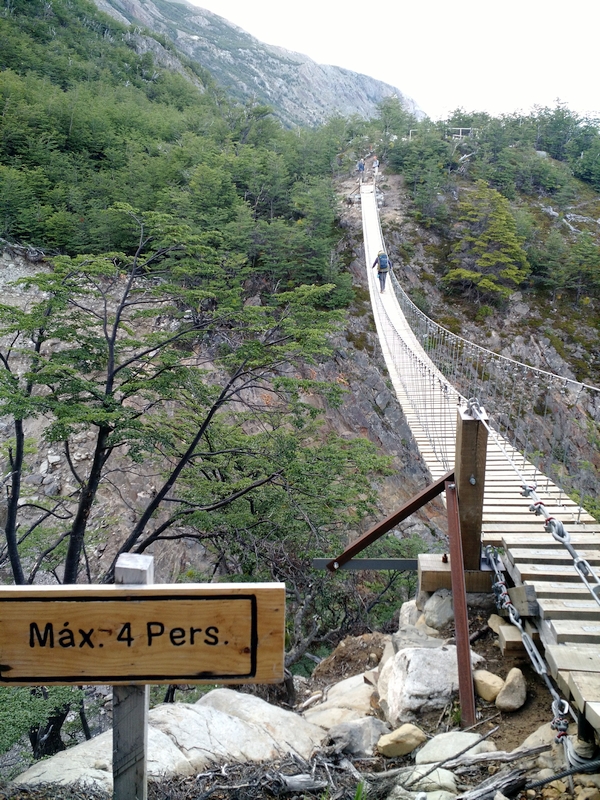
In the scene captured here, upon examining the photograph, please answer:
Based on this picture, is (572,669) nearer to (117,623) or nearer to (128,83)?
(117,623)

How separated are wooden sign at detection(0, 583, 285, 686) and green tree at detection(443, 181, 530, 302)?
48.9 ft

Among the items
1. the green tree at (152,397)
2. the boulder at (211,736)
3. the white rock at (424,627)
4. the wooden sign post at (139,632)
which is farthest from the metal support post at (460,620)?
the green tree at (152,397)

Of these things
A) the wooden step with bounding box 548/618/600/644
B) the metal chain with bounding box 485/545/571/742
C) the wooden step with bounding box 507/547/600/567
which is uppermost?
the wooden step with bounding box 507/547/600/567

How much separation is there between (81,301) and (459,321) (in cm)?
958

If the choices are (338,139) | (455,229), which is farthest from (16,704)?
(338,139)

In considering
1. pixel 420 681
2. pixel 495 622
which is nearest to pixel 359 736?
pixel 420 681

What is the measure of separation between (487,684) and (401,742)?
46 centimetres

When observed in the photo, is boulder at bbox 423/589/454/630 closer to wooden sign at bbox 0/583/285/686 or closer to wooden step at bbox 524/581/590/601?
wooden step at bbox 524/581/590/601

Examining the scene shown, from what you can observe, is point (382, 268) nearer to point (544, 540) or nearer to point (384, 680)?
point (544, 540)

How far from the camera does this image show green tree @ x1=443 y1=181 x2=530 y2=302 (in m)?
15.1

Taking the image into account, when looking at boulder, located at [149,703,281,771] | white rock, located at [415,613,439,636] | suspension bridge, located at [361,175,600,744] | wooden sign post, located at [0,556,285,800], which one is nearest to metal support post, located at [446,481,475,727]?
suspension bridge, located at [361,175,600,744]

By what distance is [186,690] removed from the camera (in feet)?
20.8

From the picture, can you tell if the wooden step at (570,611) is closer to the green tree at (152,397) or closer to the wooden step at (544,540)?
the wooden step at (544,540)

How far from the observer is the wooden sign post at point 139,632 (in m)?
1.18
